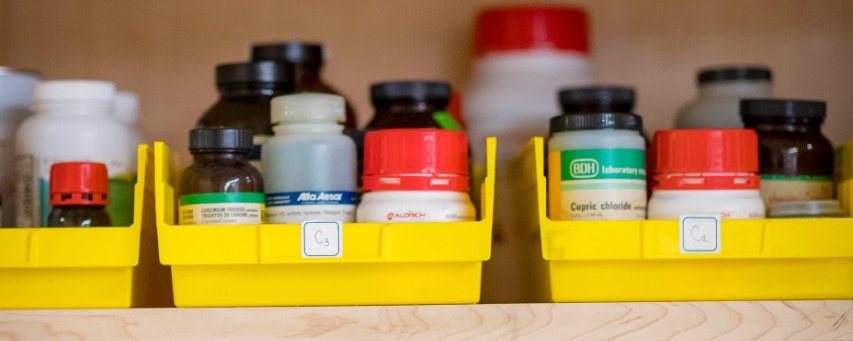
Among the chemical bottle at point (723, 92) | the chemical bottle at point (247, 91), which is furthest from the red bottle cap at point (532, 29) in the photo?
the chemical bottle at point (247, 91)

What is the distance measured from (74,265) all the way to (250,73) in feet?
0.72

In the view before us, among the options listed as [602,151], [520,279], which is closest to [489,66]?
[520,279]

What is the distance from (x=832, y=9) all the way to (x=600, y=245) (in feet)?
1.69

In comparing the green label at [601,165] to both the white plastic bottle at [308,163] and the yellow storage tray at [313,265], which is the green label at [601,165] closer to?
the yellow storage tray at [313,265]

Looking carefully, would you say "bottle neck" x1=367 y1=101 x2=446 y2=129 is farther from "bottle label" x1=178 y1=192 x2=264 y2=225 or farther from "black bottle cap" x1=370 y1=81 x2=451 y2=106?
"bottle label" x1=178 y1=192 x2=264 y2=225

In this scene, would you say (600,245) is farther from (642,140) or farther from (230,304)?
(230,304)

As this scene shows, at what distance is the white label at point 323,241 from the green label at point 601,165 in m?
0.16

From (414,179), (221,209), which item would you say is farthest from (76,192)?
(414,179)

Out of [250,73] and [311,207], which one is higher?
[250,73]

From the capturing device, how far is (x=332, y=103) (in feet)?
2.60

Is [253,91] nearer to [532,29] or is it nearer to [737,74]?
[532,29]

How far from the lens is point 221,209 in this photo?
0.74 m

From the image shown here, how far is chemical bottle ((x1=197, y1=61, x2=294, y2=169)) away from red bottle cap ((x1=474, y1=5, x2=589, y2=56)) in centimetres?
25

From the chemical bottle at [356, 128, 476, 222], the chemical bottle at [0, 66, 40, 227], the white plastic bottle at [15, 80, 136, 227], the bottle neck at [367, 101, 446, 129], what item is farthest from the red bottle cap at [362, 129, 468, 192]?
the chemical bottle at [0, 66, 40, 227]
